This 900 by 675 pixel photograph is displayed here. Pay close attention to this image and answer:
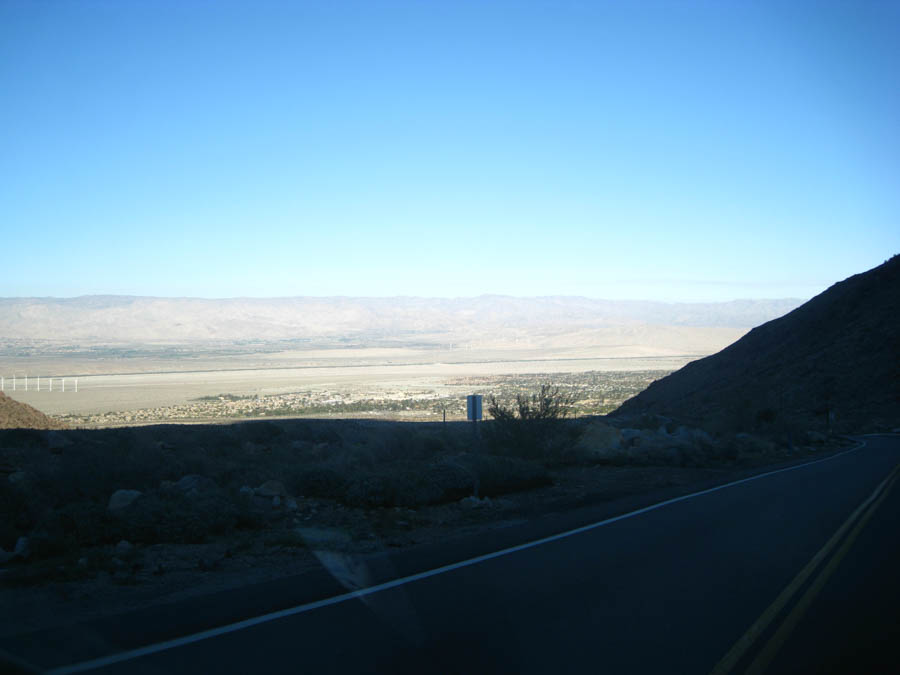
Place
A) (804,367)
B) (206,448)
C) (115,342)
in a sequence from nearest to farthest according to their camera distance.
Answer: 1. (206,448)
2. (804,367)
3. (115,342)

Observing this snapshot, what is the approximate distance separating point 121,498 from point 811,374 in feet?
177

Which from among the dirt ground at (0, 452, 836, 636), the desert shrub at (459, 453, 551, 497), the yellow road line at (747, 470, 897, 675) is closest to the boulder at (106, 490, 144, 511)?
the dirt ground at (0, 452, 836, 636)

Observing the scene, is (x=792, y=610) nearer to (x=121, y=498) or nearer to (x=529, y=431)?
(x=121, y=498)

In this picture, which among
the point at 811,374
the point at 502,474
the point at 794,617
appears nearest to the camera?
the point at 794,617

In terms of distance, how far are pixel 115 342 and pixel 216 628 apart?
190m

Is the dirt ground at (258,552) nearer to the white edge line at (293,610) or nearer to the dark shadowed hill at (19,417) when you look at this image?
the white edge line at (293,610)

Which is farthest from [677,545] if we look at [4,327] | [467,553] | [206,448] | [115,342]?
[4,327]

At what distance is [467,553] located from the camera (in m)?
9.05

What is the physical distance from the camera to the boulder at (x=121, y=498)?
11.0m

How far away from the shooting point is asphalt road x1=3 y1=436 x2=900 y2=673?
17.7 ft

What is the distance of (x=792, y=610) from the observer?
6.54 meters

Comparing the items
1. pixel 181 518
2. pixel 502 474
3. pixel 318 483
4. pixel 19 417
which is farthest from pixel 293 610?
pixel 19 417

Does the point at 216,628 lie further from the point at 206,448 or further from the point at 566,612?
A: the point at 206,448

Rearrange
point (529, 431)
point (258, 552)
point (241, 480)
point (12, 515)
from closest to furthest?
point (258, 552)
point (12, 515)
point (241, 480)
point (529, 431)
